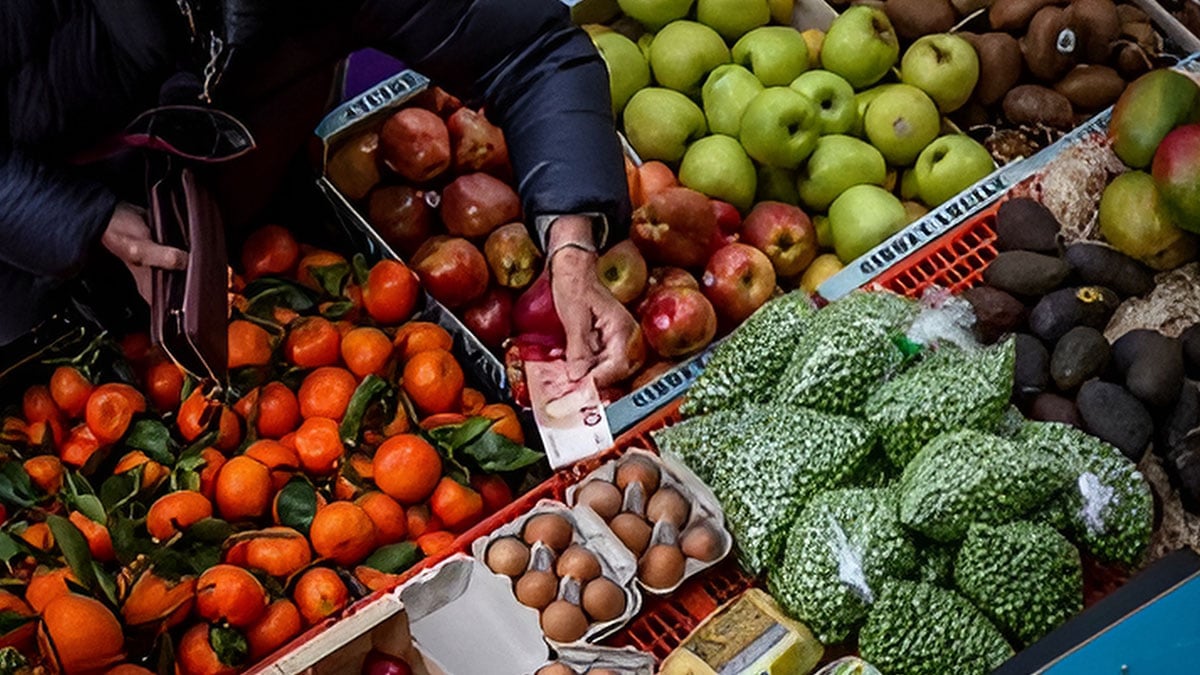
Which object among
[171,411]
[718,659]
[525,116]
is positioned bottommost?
[171,411]

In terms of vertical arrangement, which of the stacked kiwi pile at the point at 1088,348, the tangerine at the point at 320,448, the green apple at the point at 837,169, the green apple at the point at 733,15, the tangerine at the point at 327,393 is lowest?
the tangerine at the point at 320,448

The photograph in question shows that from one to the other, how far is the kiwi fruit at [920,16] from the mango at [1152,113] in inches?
28.3

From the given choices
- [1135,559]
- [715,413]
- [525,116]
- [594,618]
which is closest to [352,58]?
[525,116]

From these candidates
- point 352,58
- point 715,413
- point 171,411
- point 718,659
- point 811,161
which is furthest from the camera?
point 352,58

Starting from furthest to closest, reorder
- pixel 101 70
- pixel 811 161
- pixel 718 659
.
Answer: pixel 811 161, pixel 101 70, pixel 718 659

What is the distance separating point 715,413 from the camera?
2.39 meters

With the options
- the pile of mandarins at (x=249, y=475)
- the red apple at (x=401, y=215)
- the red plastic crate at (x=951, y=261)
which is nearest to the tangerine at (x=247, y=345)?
the pile of mandarins at (x=249, y=475)

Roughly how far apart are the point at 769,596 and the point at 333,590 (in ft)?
2.58

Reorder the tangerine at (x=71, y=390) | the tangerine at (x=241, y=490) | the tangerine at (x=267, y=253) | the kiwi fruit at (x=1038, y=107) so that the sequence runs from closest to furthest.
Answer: the tangerine at (x=241, y=490) → the tangerine at (x=71, y=390) → the tangerine at (x=267, y=253) → the kiwi fruit at (x=1038, y=107)

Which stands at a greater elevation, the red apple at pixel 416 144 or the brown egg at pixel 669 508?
the red apple at pixel 416 144

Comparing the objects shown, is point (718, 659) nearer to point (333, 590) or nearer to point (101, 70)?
point (333, 590)

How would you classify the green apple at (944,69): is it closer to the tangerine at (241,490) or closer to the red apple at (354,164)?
the red apple at (354,164)

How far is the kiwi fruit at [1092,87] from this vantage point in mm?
3143

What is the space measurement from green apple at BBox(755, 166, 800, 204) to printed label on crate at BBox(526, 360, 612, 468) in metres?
0.85
